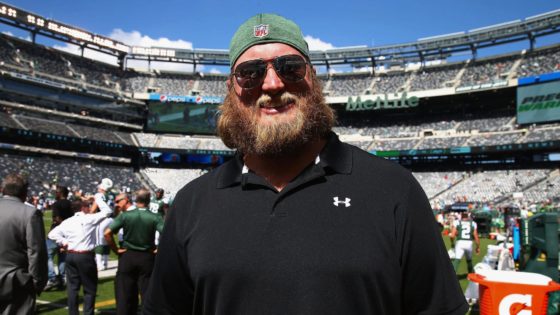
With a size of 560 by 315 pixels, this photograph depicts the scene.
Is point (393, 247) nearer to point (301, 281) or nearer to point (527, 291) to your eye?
point (301, 281)

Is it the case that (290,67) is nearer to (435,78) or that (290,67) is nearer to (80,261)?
(80,261)

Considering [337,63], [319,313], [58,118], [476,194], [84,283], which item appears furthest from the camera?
[337,63]

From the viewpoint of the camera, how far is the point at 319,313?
1538 millimetres

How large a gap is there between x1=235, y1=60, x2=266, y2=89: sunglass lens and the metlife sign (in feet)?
178

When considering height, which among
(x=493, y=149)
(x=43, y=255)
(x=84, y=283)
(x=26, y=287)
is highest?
(x=493, y=149)

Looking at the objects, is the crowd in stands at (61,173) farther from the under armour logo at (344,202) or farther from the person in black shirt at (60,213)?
the under armour logo at (344,202)

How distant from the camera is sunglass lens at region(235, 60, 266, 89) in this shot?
1958 millimetres

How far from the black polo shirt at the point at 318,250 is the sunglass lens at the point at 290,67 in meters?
0.40

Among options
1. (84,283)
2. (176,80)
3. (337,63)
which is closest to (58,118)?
(176,80)

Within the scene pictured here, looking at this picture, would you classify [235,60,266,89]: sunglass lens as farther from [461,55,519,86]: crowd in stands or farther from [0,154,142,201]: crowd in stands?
[461,55,519,86]: crowd in stands

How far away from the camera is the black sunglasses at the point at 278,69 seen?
6.38ft

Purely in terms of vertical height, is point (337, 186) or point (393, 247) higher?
point (337, 186)

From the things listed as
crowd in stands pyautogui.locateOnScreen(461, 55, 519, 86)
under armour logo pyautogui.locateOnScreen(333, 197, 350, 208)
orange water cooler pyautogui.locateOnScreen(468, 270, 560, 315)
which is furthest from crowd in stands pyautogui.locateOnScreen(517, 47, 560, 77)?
under armour logo pyautogui.locateOnScreen(333, 197, 350, 208)

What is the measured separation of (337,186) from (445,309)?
0.62 m
